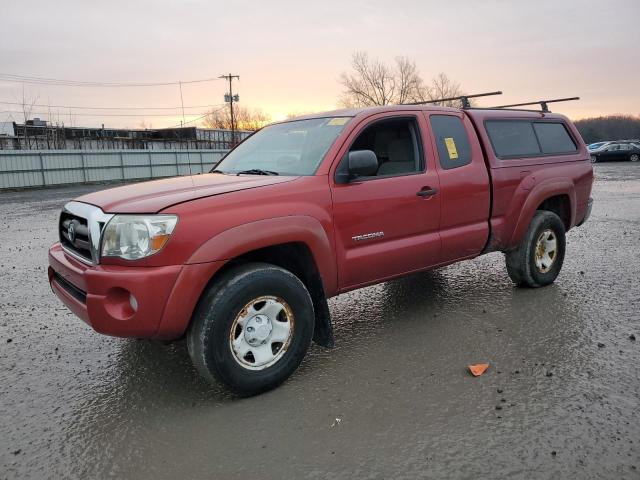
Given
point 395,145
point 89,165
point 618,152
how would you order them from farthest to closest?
point 618,152 < point 89,165 < point 395,145

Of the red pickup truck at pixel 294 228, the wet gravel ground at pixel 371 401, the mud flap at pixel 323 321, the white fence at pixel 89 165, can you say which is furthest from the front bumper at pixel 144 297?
the white fence at pixel 89 165

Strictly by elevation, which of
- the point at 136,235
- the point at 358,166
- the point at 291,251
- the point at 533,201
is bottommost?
the point at 291,251

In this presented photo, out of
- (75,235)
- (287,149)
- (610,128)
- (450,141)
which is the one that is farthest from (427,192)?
(610,128)

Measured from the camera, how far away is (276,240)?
3213 mm

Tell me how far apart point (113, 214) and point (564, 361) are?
3.13m

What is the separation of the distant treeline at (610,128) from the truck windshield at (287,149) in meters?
90.9

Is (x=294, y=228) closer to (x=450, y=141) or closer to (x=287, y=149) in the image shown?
(x=287, y=149)

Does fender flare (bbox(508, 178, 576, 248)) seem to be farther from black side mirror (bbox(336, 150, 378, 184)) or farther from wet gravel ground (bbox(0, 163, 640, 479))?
black side mirror (bbox(336, 150, 378, 184))

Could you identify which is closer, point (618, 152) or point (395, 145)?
point (395, 145)

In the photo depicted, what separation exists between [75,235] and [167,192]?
2.23 ft

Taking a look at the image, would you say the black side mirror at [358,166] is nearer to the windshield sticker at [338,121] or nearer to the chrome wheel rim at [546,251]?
the windshield sticker at [338,121]

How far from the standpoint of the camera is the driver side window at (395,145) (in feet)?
13.5

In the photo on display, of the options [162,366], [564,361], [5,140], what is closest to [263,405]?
[162,366]

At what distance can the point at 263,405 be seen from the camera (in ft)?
10.2
